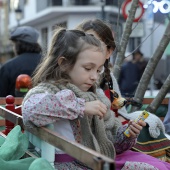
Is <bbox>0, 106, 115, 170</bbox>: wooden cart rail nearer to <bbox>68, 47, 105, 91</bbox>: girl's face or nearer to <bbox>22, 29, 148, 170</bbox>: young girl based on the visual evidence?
<bbox>22, 29, 148, 170</bbox>: young girl

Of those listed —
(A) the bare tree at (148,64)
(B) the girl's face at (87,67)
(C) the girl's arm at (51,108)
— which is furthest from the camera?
(A) the bare tree at (148,64)

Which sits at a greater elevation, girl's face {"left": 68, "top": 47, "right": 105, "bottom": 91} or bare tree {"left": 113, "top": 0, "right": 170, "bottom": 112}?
girl's face {"left": 68, "top": 47, "right": 105, "bottom": 91}

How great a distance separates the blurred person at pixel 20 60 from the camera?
531 centimetres

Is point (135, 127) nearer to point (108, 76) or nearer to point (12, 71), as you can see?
point (108, 76)

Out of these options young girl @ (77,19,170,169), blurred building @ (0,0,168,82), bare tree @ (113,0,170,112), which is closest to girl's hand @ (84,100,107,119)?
young girl @ (77,19,170,169)

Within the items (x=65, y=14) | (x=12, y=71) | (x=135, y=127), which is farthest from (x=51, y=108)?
(x=65, y=14)

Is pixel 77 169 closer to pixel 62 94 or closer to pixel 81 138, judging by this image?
pixel 81 138

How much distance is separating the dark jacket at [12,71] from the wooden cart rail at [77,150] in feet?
9.25

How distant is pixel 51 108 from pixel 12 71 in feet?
10.6

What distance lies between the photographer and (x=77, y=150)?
174 centimetres

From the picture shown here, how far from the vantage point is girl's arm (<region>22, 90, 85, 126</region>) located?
2205 mm

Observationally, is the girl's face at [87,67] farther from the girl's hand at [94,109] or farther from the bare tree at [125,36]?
the bare tree at [125,36]

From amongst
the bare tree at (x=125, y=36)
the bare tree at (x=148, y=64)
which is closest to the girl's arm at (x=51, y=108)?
the bare tree at (x=148, y=64)

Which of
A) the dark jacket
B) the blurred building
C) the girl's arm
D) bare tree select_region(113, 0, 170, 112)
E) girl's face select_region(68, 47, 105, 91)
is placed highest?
girl's face select_region(68, 47, 105, 91)
